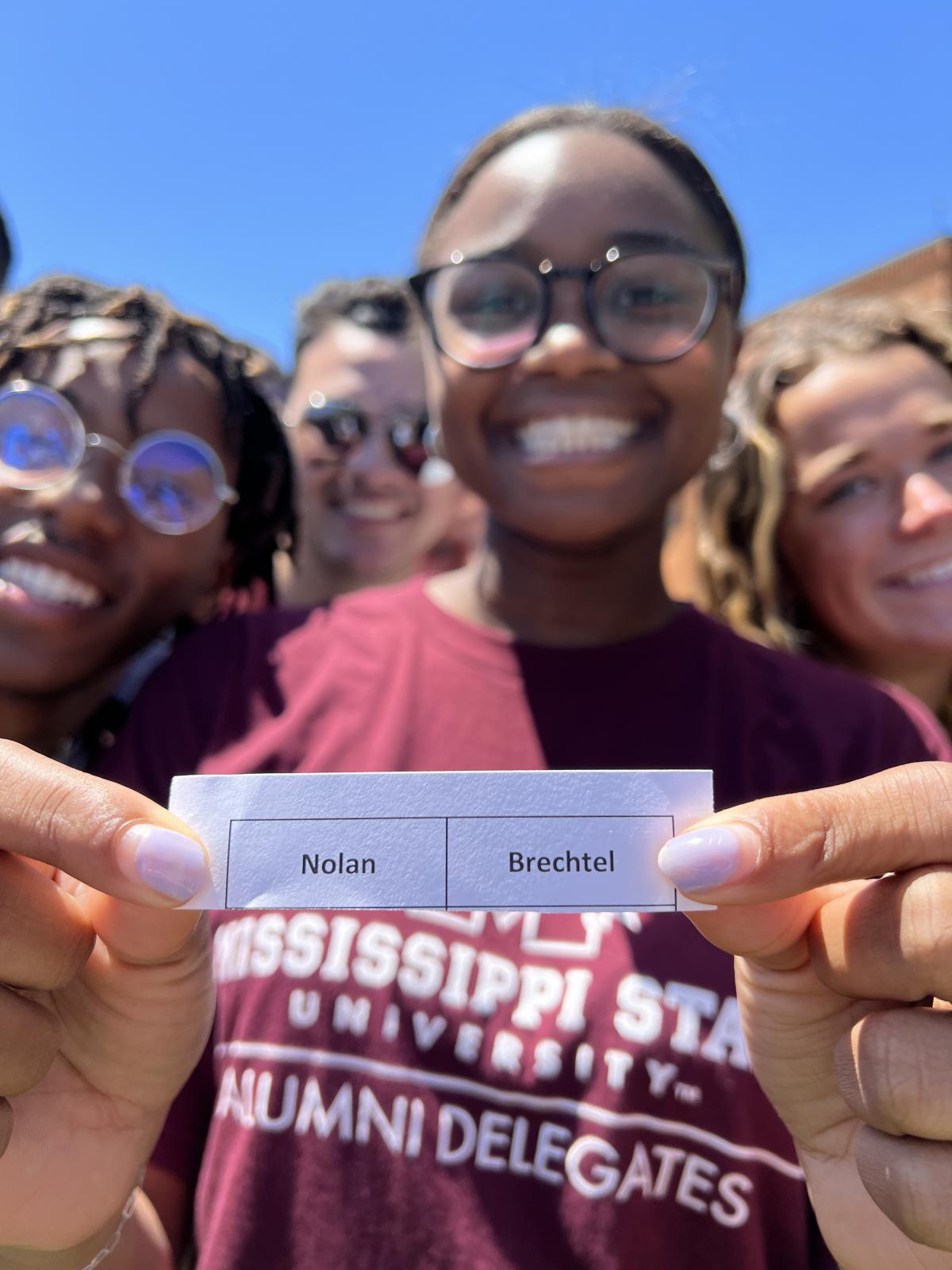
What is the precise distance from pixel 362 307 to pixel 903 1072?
11.5 ft

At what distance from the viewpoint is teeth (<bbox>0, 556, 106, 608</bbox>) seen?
5.34 feet

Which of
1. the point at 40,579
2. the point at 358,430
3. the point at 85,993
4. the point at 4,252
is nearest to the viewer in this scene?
the point at 85,993

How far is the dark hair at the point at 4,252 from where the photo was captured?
107 inches

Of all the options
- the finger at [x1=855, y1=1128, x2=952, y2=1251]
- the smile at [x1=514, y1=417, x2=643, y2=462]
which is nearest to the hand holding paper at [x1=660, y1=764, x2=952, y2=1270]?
the finger at [x1=855, y1=1128, x2=952, y2=1251]

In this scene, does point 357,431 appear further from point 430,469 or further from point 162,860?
point 162,860

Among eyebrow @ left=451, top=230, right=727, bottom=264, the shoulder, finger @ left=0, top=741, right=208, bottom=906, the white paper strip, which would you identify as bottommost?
the shoulder

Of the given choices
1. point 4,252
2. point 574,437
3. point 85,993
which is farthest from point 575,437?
point 4,252

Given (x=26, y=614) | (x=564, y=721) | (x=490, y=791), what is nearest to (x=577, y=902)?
(x=490, y=791)

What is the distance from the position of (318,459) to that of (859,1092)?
9.97 ft

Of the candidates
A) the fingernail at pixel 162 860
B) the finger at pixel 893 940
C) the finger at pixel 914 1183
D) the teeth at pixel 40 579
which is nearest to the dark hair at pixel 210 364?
the teeth at pixel 40 579

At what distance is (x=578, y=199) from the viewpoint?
5.10 feet

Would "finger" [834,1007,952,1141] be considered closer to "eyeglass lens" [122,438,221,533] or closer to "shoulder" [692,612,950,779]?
"shoulder" [692,612,950,779]

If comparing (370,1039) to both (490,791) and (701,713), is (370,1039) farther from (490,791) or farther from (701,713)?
(701,713)

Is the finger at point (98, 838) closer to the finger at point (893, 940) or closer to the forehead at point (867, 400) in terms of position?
the finger at point (893, 940)
